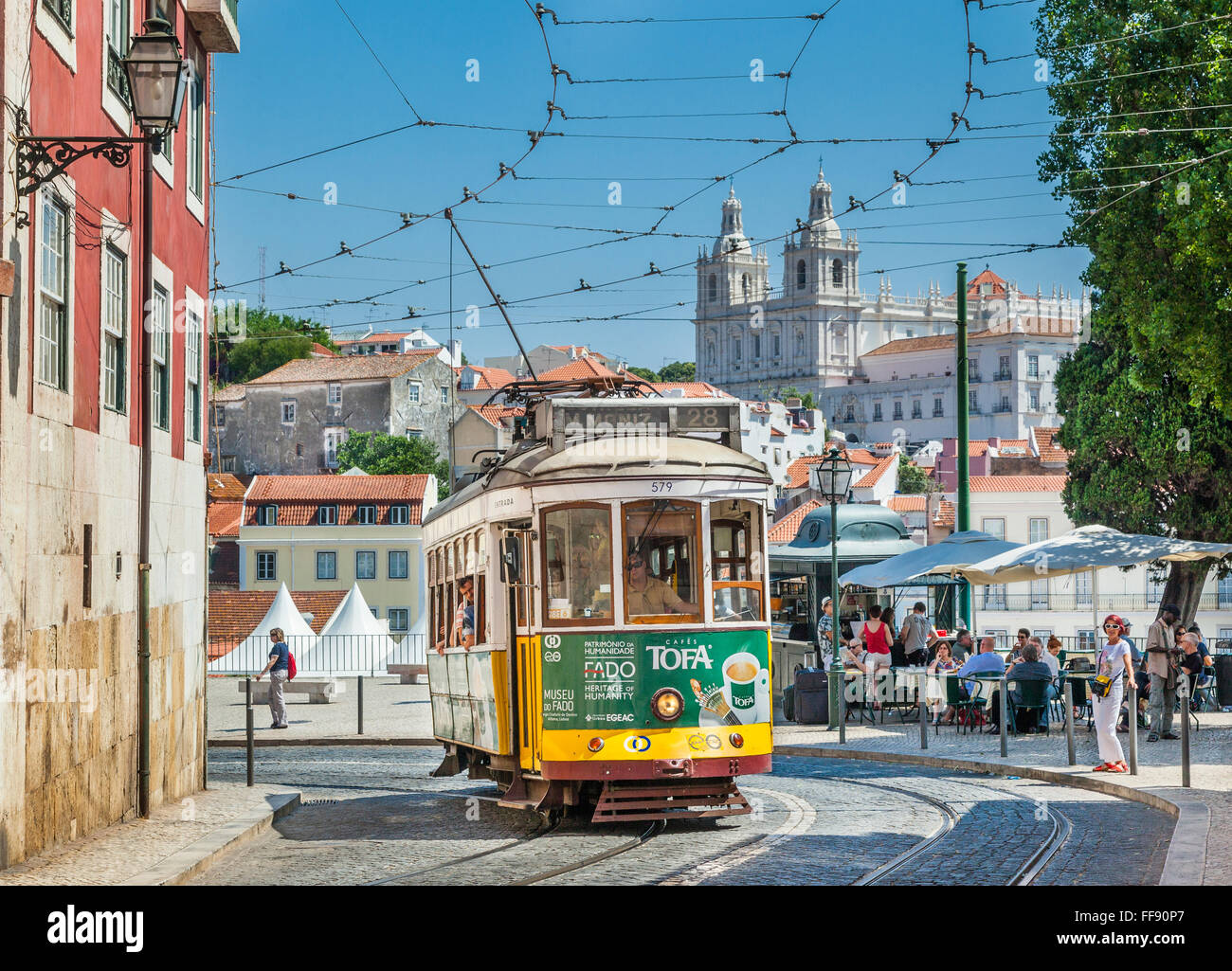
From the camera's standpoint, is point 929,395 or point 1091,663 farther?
point 929,395

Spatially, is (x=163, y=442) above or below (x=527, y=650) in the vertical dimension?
above

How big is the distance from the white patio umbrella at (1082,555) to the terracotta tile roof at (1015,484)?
46.3 metres

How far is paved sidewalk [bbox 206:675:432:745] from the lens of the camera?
26484 millimetres

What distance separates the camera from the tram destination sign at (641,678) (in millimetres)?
12391

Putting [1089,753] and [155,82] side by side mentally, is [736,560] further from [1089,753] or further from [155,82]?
[1089,753]

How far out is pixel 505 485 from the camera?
43.7ft

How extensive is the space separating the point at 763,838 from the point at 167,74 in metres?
6.63

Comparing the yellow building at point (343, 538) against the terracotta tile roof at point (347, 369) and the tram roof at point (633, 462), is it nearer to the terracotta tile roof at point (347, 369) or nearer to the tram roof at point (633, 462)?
the terracotta tile roof at point (347, 369)

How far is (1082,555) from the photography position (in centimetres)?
2212

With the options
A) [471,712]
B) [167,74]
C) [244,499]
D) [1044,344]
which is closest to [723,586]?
[471,712]

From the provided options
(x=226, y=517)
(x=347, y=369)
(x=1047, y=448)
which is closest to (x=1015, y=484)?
(x=1047, y=448)

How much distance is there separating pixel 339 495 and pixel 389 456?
2144 centimetres

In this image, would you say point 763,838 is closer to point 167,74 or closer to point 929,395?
point 167,74

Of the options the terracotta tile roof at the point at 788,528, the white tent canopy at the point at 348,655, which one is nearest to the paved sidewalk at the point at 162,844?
the white tent canopy at the point at 348,655
